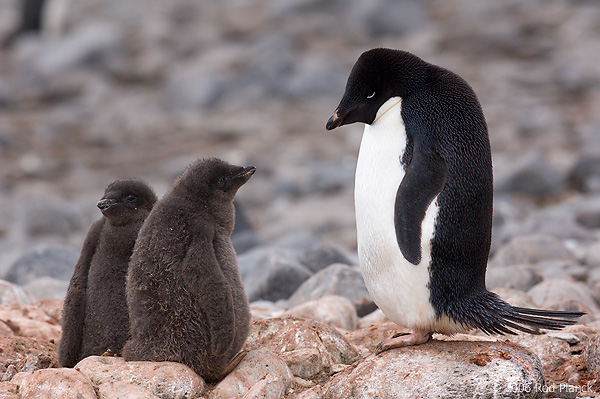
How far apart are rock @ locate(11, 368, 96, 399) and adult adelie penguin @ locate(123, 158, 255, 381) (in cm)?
48

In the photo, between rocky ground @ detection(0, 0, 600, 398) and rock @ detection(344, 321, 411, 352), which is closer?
rocky ground @ detection(0, 0, 600, 398)

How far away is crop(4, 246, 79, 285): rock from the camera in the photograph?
914cm

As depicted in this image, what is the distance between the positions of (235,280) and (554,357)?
2.13 m

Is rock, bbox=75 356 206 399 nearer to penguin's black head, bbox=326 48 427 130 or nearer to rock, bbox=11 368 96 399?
rock, bbox=11 368 96 399

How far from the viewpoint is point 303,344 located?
204 inches

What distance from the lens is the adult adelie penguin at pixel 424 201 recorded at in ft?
15.0

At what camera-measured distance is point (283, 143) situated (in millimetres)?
19219

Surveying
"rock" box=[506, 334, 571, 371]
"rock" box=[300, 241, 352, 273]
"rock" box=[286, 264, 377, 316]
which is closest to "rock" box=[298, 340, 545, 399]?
"rock" box=[506, 334, 571, 371]

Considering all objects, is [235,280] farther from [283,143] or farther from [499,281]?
[283,143]

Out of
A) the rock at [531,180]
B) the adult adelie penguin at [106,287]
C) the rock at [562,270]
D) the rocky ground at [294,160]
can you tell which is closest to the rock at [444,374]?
the rocky ground at [294,160]

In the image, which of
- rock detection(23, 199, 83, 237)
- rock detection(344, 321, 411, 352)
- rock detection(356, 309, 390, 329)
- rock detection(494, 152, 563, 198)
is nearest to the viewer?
rock detection(344, 321, 411, 352)

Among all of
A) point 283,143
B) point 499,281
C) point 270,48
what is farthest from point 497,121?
point 499,281

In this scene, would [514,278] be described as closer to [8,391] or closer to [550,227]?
[550,227]

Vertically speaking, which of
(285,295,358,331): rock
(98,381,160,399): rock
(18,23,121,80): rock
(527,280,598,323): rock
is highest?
(18,23,121,80): rock
